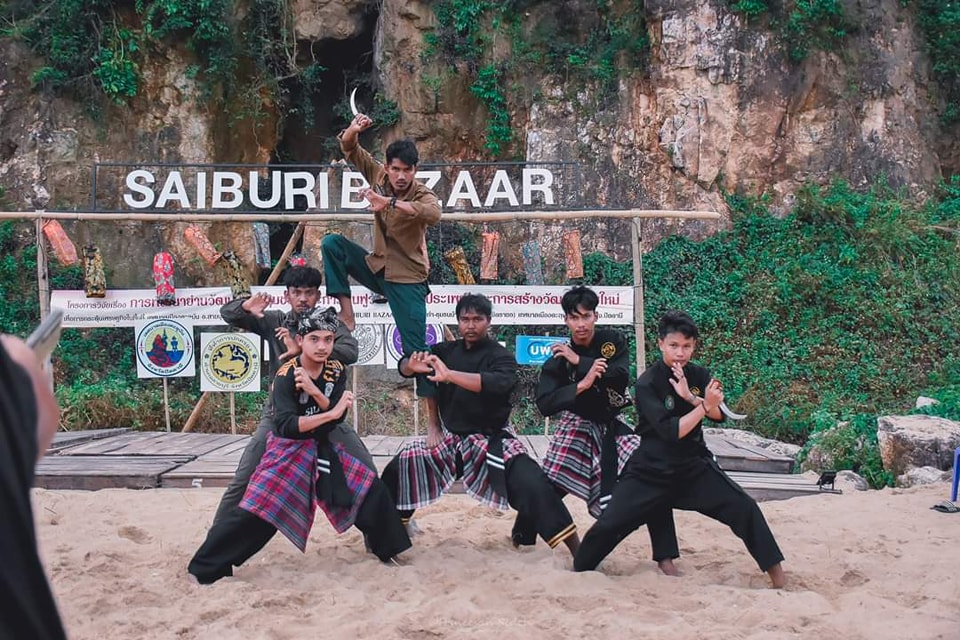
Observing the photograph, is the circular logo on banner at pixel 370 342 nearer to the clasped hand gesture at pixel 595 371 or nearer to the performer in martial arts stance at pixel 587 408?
the performer in martial arts stance at pixel 587 408

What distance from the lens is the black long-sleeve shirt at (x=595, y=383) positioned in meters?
4.89

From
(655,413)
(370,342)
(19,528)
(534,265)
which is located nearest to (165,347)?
(370,342)

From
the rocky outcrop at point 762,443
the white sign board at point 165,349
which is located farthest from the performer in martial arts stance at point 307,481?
the white sign board at point 165,349

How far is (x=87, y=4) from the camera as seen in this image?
1421cm

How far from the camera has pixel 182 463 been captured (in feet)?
22.2

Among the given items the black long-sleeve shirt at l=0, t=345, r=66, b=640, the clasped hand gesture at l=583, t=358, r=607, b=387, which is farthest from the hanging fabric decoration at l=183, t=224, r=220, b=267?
the black long-sleeve shirt at l=0, t=345, r=66, b=640

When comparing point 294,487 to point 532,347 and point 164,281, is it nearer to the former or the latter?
point 532,347

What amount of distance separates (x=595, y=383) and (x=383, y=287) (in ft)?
5.05

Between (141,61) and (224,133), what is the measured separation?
173cm

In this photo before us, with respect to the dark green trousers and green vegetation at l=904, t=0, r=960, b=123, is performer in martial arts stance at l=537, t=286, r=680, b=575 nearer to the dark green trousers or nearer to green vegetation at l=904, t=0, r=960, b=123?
the dark green trousers

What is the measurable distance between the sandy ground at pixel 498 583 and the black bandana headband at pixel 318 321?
4.22ft

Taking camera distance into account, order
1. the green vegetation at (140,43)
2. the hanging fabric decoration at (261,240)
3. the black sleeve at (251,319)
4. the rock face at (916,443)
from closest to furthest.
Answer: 1. the black sleeve at (251,319)
2. the rock face at (916,443)
3. the hanging fabric decoration at (261,240)
4. the green vegetation at (140,43)

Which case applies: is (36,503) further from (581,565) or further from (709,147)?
(709,147)

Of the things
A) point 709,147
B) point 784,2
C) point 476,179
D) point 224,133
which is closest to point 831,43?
point 784,2
